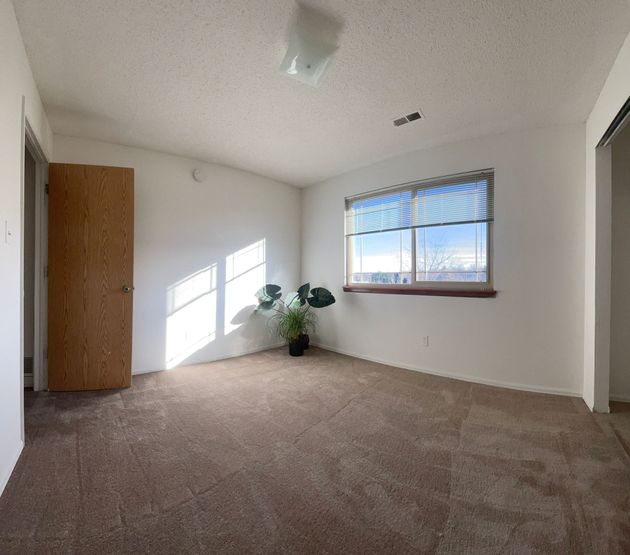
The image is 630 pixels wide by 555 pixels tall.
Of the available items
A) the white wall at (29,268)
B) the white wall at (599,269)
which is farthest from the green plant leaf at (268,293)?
→ the white wall at (599,269)

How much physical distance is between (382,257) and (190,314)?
2387 mm

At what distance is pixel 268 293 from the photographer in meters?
3.77

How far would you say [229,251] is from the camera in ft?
11.9

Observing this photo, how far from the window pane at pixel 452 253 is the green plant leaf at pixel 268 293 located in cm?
178

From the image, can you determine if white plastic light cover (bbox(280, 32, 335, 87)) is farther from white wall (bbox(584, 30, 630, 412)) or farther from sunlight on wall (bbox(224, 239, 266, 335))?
sunlight on wall (bbox(224, 239, 266, 335))

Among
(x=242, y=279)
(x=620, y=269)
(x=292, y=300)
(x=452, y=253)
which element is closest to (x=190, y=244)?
(x=242, y=279)

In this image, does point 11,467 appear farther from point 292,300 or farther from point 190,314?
point 292,300

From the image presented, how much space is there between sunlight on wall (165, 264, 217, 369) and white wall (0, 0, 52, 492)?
4.93 feet

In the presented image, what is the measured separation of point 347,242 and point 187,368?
2.48m

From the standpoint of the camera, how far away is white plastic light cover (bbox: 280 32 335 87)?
62.7 inches

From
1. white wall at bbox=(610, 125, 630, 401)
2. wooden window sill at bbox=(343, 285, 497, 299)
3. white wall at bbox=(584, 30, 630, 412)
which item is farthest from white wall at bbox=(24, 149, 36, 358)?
white wall at bbox=(610, 125, 630, 401)

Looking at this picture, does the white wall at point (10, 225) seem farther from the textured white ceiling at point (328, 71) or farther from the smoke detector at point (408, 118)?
the smoke detector at point (408, 118)

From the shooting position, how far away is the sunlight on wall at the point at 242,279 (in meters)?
3.64

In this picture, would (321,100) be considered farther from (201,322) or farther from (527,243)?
(201,322)
